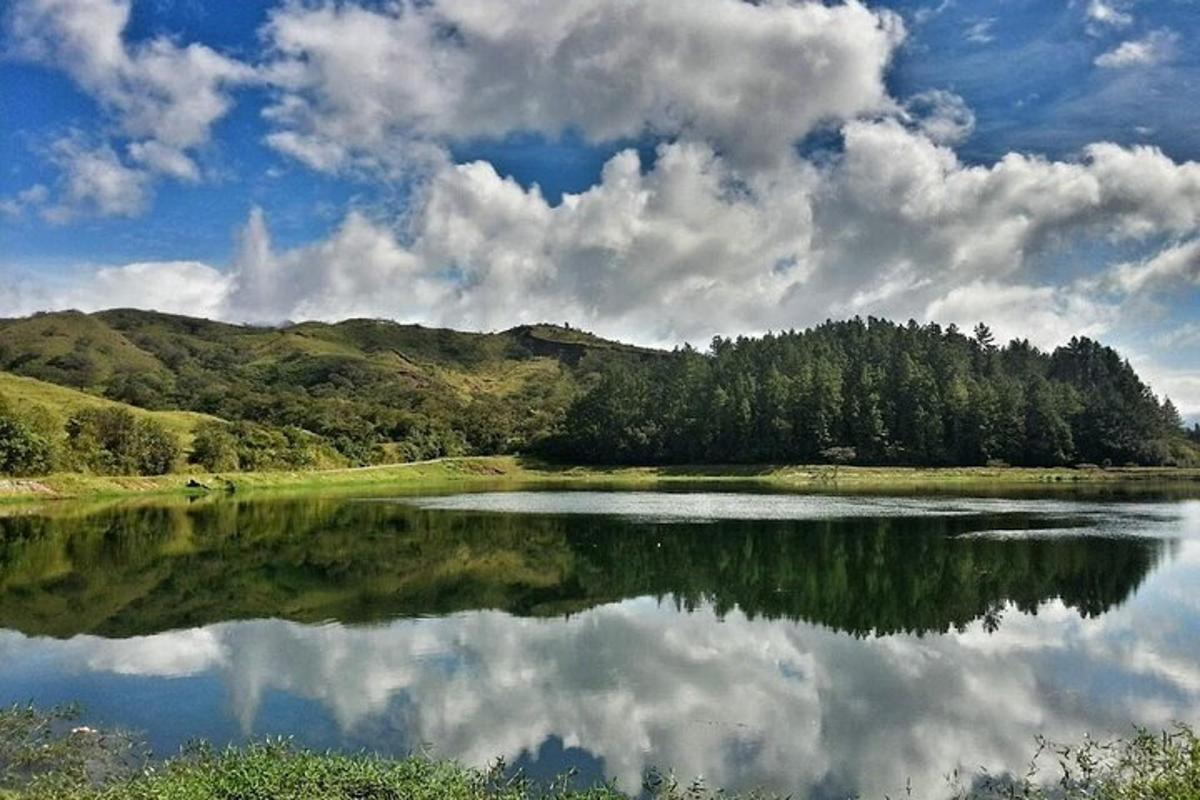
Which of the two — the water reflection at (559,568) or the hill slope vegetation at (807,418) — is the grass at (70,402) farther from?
the water reflection at (559,568)

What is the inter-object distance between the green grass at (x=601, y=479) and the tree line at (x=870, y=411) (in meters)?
5.50

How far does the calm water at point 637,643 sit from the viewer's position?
18.4 meters

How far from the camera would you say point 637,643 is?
90.6 ft

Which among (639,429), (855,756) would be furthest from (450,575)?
(639,429)

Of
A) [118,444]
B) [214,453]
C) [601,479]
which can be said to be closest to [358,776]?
[118,444]

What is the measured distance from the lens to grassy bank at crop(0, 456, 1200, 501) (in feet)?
331

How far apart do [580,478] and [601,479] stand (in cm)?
617

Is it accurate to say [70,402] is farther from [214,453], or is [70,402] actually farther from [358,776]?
[358,776]

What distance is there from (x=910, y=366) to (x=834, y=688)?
5620 inches

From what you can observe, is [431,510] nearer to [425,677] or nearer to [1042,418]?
[425,677]

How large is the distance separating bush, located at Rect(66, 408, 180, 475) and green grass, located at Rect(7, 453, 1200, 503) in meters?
2.47

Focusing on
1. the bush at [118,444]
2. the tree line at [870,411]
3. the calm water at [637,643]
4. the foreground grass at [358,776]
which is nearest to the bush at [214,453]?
the bush at [118,444]

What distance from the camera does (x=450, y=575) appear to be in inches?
1646

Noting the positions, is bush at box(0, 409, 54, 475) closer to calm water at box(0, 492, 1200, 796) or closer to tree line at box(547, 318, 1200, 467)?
calm water at box(0, 492, 1200, 796)
